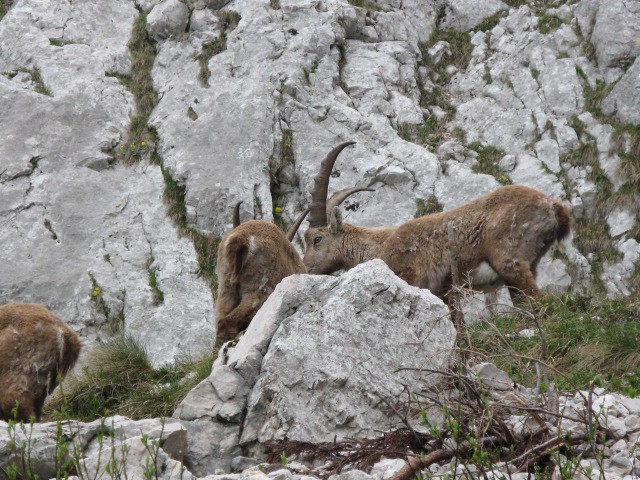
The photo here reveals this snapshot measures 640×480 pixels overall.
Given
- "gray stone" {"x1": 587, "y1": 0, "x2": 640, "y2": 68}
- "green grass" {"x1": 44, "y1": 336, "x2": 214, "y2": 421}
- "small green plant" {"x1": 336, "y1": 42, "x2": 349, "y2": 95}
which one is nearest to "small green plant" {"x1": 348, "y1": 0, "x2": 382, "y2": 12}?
"small green plant" {"x1": 336, "y1": 42, "x2": 349, "y2": 95}

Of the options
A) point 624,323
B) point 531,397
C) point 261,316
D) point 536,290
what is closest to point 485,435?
point 531,397

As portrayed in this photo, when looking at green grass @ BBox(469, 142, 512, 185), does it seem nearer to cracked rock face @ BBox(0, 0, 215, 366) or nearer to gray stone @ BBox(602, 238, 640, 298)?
gray stone @ BBox(602, 238, 640, 298)

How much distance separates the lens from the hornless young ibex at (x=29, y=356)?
25.0ft

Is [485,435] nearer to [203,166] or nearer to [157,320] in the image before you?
[157,320]

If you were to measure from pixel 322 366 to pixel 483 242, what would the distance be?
5.02 m

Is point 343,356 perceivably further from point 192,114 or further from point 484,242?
point 192,114

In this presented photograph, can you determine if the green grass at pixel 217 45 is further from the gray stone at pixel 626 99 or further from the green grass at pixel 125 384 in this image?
the green grass at pixel 125 384

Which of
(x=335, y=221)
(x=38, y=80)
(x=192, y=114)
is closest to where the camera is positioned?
(x=335, y=221)

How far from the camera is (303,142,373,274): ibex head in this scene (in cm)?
1234

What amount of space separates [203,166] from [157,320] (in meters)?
3.28

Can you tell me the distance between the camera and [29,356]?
25.4 feet

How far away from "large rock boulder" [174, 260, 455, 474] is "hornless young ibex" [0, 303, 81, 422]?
6.64ft

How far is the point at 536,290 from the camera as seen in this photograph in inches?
408

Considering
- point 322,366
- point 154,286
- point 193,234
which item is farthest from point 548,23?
point 322,366
